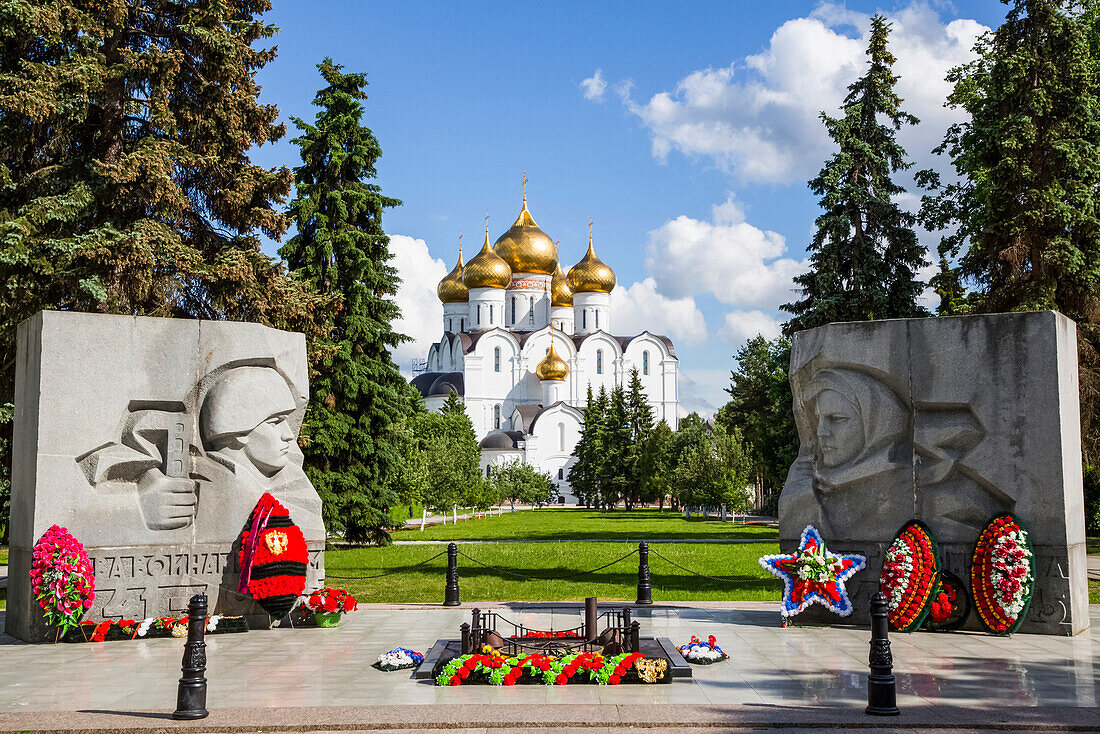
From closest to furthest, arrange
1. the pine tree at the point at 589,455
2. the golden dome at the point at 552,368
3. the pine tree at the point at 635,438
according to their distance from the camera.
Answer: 1. the pine tree at the point at 635,438
2. the pine tree at the point at 589,455
3. the golden dome at the point at 552,368

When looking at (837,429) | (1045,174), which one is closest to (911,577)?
(837,429)

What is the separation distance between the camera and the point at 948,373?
40.9 ft

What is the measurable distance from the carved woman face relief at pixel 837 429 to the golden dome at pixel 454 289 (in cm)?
8079

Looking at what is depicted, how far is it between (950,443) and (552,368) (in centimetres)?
7655

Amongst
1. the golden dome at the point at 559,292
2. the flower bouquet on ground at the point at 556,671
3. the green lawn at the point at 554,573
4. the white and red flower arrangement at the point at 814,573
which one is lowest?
the green lawn at the point at 554,573

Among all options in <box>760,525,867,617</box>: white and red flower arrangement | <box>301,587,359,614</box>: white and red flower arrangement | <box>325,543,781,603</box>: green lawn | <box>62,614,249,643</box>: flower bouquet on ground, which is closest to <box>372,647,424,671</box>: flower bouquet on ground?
<box>301,587,359,614</box>: white and red flower arrangement

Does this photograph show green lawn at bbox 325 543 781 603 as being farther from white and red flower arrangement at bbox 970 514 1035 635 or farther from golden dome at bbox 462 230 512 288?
golden dome at bbox 462 230 512 288

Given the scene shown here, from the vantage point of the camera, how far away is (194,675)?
8258 millimetres

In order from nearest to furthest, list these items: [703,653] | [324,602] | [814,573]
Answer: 1. [703,653]
2. [814,573]
3. [324,602]

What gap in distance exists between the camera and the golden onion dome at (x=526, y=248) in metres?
89.8

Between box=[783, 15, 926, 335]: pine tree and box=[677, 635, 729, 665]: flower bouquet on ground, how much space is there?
1680 cm

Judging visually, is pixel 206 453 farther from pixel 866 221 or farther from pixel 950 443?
pixel 866 221

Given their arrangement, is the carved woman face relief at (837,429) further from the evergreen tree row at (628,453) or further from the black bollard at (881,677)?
the evergreen tree row at (628,453)

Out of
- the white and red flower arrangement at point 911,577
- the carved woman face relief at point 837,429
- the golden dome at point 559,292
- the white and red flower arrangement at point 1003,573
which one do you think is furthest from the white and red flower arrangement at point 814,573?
the golden dome at point 559,292
